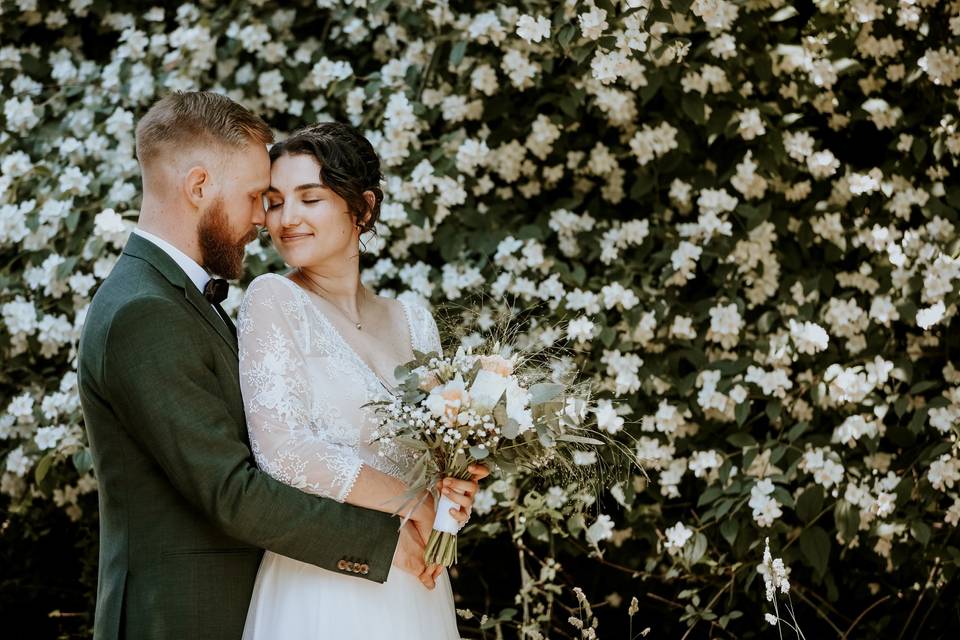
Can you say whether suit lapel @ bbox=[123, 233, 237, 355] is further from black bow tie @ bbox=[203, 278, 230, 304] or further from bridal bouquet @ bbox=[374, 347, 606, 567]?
bridal bouquet @ bbox=[374, 347, 606, 567]

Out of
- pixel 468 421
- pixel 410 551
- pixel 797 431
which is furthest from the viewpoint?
pixel 797 431

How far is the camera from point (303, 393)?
1.95 metres

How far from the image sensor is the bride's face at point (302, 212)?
217 cm

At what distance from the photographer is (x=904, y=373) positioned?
3057 mm

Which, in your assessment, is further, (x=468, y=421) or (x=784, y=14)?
(x=784, y=14)

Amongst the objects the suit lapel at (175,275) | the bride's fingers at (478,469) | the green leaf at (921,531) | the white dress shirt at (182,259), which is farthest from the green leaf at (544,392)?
the green leaf at (921,531)

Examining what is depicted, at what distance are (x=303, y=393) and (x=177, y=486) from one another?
30 cm

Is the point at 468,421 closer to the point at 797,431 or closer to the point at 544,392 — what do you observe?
the point at 544,392

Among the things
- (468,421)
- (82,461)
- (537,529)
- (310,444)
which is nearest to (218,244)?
(310,444)

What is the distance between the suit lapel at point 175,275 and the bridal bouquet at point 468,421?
37cm

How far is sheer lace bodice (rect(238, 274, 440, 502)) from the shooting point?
1873 mm

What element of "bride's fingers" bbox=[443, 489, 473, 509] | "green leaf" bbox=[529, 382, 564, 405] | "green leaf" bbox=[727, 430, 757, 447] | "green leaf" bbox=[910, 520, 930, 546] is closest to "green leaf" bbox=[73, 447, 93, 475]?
"bride's fingers" bbox=[443, 489, 473, 509]

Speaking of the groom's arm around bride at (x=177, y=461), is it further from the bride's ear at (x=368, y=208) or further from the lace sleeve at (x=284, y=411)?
the bride's ear at (x=368, y=208)

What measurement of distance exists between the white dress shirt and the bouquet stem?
70 centimetres
